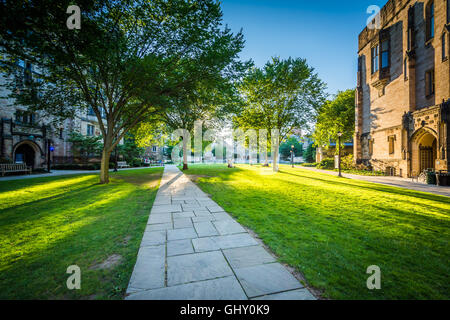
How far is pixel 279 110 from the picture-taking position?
2109 cm

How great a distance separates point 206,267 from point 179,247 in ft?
2.86

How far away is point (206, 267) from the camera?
2.61 metres

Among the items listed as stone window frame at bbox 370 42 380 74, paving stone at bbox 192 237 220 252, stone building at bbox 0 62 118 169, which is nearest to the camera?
paving stone at bbox 192 237 220 252

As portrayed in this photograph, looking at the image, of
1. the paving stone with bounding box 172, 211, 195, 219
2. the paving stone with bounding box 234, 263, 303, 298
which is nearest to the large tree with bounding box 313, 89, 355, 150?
the paving stone with bounding box 172, 211, 195, 219

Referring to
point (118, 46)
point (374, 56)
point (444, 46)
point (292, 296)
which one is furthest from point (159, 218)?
point (374, 56)

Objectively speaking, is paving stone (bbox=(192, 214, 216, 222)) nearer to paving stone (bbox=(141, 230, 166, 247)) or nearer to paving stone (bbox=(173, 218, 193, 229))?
paving stone (bbox=(173, 218, 193, 229))

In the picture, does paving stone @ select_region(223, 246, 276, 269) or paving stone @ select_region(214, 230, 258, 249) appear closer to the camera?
paving stone @ select_region(223, 246, 276, 269)

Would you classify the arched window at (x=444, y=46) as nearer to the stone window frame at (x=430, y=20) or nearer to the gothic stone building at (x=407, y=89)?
the gothic stone building at (x=407, y=89)

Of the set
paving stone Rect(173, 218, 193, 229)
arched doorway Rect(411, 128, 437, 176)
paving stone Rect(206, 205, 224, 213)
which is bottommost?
paving stone Rect(173, 218, 193, 229)

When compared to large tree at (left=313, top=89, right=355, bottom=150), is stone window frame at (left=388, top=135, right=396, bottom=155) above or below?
below

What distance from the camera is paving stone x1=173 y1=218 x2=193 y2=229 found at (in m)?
4.31

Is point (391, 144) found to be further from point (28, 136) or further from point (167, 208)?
point (28, 136)
